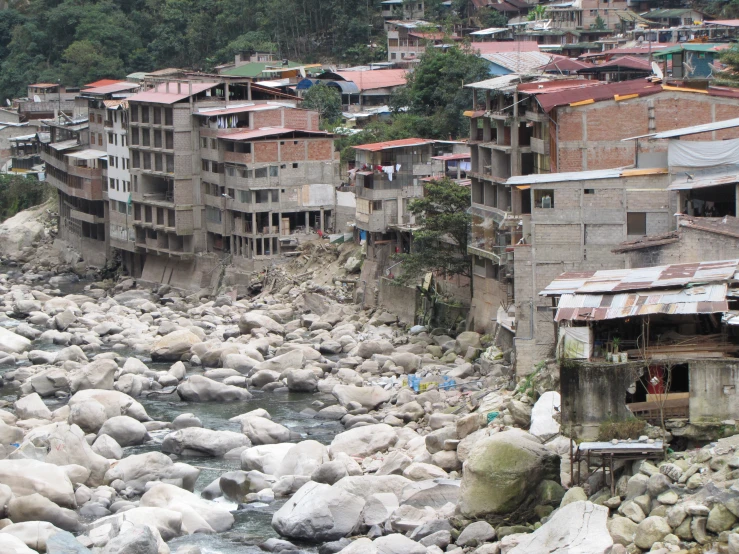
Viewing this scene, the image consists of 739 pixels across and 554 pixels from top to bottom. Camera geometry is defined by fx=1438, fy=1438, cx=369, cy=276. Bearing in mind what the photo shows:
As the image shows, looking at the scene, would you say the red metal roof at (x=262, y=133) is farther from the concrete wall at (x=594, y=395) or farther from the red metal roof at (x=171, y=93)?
the concrete wall at (x=594, y=395)

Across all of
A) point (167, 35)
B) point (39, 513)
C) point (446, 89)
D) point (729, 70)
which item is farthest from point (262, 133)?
point (167, 35)

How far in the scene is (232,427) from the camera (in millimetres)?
28625

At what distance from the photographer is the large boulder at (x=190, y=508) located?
22.1 metres

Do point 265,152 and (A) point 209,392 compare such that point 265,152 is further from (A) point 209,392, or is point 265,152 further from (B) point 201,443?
(B) point 201,443

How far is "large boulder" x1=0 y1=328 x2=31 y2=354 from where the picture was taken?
120 ft

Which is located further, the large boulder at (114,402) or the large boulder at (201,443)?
the large boulder at (114,402)

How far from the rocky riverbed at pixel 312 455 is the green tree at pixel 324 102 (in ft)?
58.8

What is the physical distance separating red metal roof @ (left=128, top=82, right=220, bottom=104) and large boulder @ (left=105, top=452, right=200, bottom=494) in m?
24.2

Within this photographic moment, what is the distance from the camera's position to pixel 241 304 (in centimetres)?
4312

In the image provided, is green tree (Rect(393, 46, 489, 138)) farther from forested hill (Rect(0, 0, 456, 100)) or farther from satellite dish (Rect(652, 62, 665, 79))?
forested hill (Rect(0, 0, 456, 100))

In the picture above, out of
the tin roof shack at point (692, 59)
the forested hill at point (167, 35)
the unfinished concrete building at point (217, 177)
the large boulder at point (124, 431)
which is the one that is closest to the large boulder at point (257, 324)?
the unfinished concrete building at point (217, 177)

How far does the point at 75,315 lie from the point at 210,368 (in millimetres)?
8574

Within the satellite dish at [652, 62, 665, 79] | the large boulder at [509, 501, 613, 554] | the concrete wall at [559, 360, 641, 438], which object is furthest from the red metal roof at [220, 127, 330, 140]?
the large boulder at [509, 501, 613, 554]

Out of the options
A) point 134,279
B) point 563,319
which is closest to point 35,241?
point 134,279
